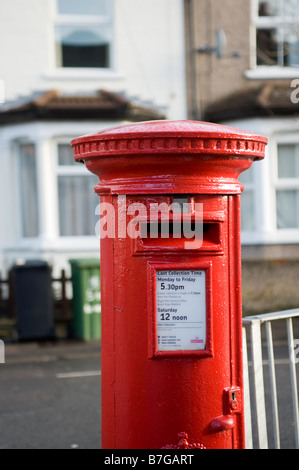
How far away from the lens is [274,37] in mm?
13414

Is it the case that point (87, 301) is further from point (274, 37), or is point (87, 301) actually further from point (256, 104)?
point (274, 37)

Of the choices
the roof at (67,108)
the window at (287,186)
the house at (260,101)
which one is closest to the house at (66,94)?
the roof at (67,108)

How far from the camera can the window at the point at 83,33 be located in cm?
1267

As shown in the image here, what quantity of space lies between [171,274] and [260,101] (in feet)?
32.7

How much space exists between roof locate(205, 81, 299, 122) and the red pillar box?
9.69 meters

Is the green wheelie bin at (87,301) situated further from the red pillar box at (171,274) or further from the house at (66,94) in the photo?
the red pillar box at (171,274)

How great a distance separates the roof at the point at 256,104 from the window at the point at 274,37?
0.65m

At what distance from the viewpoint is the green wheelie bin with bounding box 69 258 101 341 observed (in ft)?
33.9

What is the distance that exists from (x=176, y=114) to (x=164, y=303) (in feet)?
33.6

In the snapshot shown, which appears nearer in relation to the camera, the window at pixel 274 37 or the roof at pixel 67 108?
the roof at pixel 67 108

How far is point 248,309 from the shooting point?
39.3 feet

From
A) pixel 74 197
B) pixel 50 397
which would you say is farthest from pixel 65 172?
pixel 50 397
